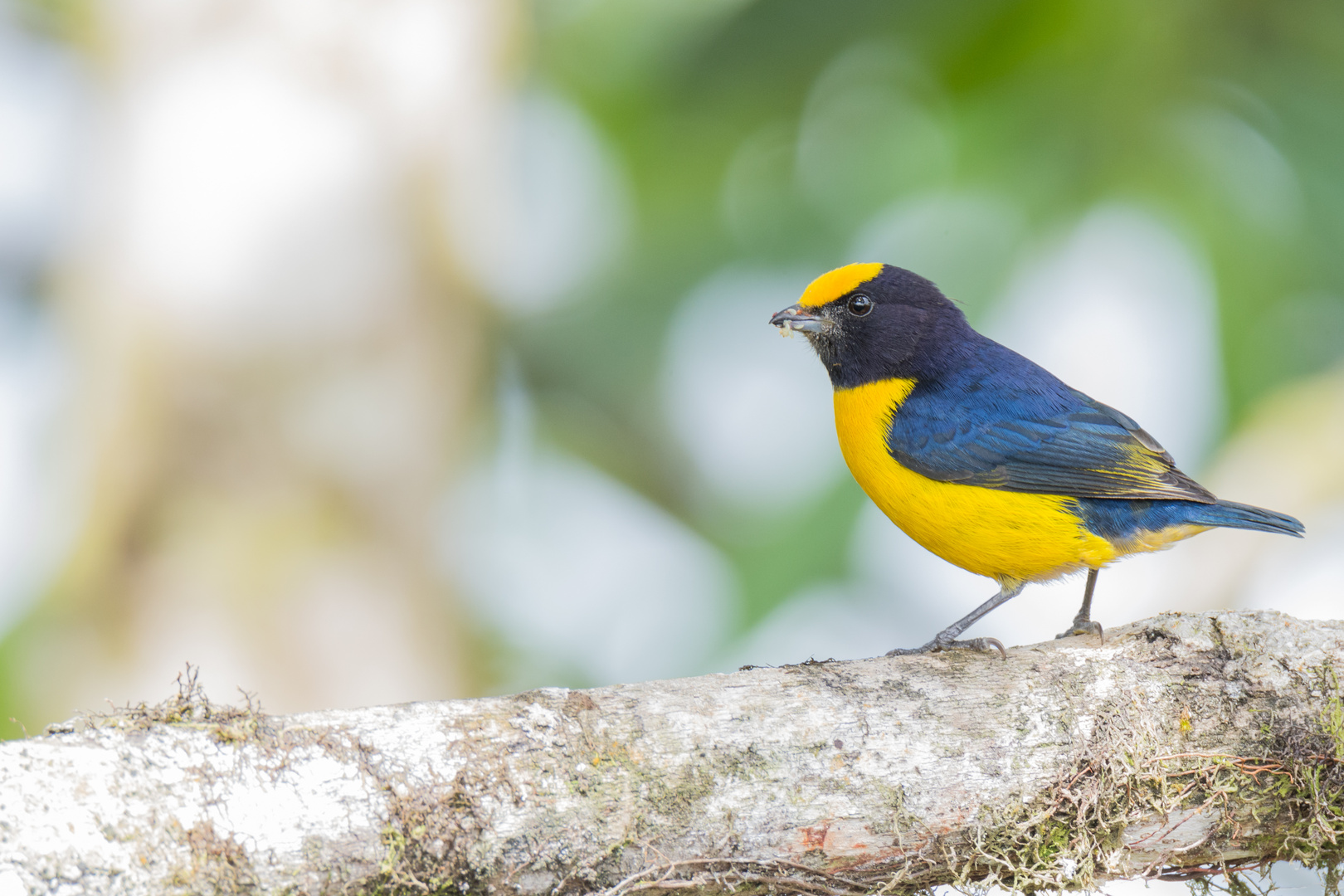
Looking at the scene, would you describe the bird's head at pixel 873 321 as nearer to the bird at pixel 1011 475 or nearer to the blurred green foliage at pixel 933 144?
the bird at pixel 1011 475

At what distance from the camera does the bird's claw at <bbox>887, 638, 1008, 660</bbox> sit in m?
3.39

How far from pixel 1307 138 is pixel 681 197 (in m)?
5.12

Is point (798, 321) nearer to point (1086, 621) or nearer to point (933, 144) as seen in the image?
point (1086, 621)

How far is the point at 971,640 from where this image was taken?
3.44m

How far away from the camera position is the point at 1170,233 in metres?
7.11

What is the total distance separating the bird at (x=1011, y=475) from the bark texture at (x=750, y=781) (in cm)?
51

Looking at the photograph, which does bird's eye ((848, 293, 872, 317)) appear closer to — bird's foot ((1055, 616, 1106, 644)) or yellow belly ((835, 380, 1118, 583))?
yellow belly ((835, 380, 1118, 583))

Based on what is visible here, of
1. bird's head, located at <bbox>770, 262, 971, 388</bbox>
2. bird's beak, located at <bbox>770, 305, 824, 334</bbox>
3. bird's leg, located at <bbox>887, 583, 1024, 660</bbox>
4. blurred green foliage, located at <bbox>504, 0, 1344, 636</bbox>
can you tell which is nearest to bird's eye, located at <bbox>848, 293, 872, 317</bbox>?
bird's head, located at <bbox>770, 262, 971, 388</bbox>

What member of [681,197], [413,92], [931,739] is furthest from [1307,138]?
[931,739]

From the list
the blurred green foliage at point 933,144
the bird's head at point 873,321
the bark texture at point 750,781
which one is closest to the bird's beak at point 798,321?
the bird's head at point 873,321

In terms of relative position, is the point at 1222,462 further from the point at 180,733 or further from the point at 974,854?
the point at 180,733

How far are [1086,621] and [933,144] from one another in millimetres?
5707

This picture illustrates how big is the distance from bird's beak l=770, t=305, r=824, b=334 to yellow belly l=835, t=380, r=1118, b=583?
0.64 meters

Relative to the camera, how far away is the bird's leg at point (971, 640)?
3.42 m
